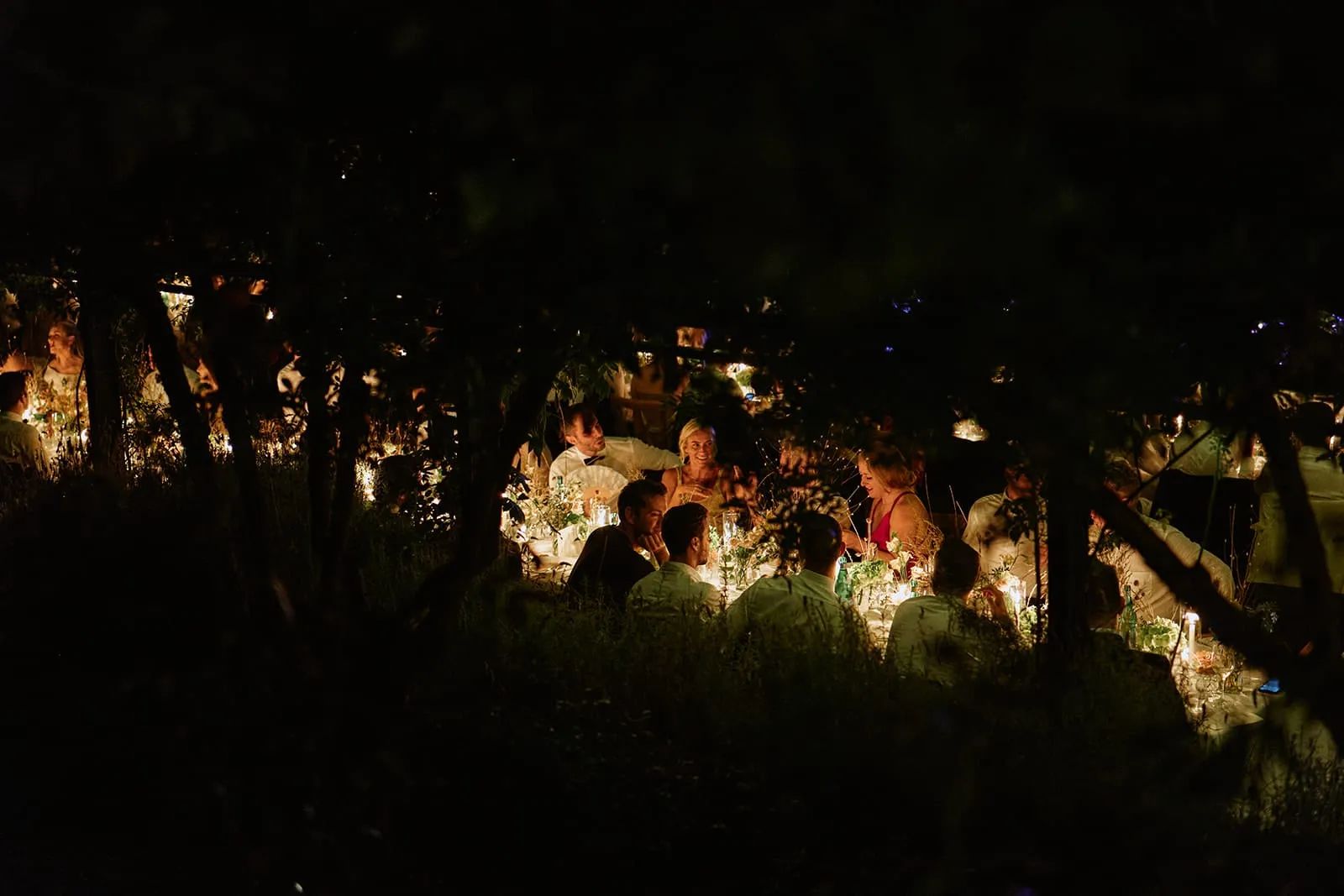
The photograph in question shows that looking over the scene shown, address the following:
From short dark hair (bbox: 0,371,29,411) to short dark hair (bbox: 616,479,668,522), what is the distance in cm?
409

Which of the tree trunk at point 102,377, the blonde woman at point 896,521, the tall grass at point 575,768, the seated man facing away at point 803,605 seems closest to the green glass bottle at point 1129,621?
the blonde woman at point 896,521

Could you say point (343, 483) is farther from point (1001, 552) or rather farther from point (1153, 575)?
point (1153, 575)

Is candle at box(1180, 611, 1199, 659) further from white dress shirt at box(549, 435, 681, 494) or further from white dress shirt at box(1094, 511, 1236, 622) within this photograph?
white dress shirt at box(549, 435, 681, 494)

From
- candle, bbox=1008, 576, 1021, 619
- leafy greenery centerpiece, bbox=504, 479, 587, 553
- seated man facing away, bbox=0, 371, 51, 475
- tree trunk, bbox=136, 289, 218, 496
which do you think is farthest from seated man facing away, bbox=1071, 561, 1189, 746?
seated man facing away, bbox=0, 371, 51, 475

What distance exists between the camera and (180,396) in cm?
442

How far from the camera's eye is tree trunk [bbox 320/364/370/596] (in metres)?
3.97

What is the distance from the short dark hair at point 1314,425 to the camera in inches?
111

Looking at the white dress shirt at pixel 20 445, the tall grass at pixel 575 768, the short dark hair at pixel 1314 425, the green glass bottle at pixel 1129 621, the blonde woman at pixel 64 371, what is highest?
the blonde woman at pixel 64 371

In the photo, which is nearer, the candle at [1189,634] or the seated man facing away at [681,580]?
the seated man facing away at [681,580]

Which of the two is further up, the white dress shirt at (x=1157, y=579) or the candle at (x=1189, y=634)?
the white dress shirt at (x=1157, y=579)

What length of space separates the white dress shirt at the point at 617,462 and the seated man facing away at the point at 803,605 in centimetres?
278

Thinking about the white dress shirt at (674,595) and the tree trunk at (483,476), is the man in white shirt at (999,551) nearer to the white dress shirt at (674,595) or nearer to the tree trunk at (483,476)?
the white dress shirt at (674,595)

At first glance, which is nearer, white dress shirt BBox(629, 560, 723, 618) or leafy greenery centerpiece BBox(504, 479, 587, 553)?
white dress shirt BBox(629, 560, 723, 618)

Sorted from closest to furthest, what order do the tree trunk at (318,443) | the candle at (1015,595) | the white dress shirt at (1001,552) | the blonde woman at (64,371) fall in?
1. the tree trunk at (318,443)
2. the candle at (1015,595)
3. the white dress shirt at (1001,552)
4. the blonde woman at (64,371)
